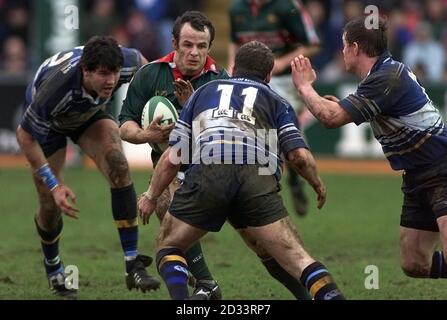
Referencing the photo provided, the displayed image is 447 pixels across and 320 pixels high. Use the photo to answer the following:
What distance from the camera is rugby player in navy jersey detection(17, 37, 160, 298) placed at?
7.90m

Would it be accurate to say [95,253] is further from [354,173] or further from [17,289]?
[354,173]

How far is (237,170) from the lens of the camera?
6.85 metres

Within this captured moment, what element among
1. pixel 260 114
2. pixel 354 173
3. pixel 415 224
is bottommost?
pixel 354 173

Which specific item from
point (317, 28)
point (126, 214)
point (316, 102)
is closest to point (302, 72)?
point (316, 102)

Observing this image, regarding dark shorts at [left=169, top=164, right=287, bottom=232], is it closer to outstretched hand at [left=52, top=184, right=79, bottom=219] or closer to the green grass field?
outstretched hand at [left=52, top=184, right=79, bottom=219]

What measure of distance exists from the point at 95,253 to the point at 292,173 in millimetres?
2809

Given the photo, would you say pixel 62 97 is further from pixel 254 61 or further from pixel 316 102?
pixel 316 102

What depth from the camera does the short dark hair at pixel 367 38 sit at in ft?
24.1

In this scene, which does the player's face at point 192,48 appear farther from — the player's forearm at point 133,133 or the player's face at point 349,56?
the player's face at point 349,56

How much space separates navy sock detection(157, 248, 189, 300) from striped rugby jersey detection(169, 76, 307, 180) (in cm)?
62

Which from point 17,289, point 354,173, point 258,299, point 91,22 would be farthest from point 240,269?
point 91,22

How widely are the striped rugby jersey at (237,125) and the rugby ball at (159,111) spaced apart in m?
0.58
